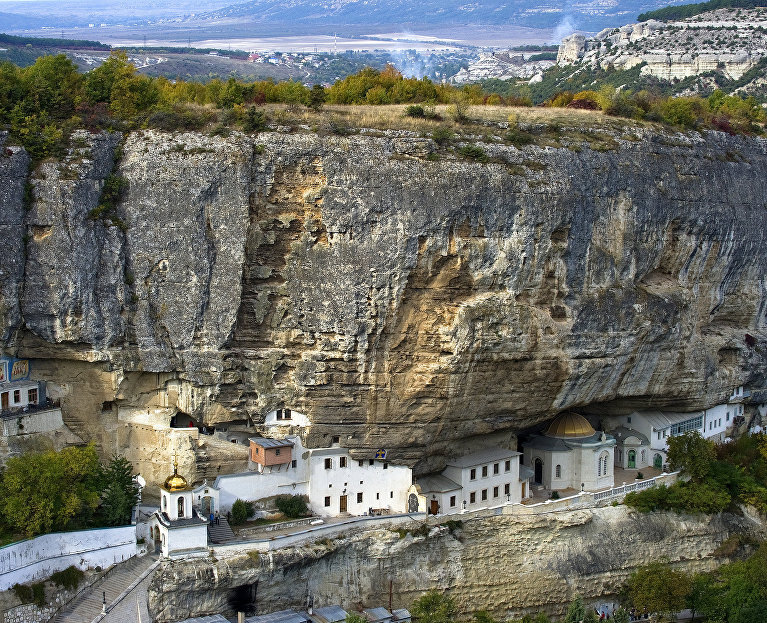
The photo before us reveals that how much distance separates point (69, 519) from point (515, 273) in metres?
16.1

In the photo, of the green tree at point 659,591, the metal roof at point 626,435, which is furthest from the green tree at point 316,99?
the green tree at point 659,591

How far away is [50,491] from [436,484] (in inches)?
529

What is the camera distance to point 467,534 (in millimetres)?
44219

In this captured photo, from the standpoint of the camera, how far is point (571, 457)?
162 ft

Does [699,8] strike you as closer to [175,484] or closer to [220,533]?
[220,533]

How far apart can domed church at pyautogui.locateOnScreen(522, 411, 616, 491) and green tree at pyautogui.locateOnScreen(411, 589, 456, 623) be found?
8.80 m

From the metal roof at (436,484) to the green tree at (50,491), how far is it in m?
11.2

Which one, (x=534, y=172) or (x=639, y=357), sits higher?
(x=534, y=172)

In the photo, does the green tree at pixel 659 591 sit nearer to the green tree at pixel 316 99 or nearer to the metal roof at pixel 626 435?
the metal roof at pixel 626 435

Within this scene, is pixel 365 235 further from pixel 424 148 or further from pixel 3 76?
pixel 3 76

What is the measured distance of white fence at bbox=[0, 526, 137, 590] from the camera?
124 feet

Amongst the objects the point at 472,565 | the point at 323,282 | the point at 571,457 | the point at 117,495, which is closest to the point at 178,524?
the point at 117,495

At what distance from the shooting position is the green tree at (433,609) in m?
40.6

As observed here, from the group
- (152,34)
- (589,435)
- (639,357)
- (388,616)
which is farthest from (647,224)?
(152,34)
